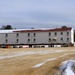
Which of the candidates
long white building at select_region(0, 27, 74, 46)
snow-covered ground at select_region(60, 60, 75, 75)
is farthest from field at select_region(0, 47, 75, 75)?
long white building at select_region(0, 27, 74, 46)

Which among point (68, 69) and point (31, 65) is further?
point (31, 65)

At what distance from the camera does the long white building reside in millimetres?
129250

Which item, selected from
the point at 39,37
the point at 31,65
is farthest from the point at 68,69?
the point at 39,37

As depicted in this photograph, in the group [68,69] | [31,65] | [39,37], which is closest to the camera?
[68,69]

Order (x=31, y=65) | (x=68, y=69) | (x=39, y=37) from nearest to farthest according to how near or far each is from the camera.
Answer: (x=68, y=69) < (x=31, y=65) < (x=39, y=37)

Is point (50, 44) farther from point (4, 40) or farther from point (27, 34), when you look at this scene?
point (4, 40)

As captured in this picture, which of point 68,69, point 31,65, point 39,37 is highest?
point 39,37

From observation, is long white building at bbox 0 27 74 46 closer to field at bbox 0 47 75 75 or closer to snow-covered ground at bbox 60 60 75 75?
field at bbox 0 47 75 75

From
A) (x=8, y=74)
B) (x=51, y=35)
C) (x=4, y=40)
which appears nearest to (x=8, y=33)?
(x=4, y=40)

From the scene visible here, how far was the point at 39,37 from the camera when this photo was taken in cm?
13162

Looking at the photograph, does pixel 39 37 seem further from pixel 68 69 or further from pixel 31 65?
pixel 68 69

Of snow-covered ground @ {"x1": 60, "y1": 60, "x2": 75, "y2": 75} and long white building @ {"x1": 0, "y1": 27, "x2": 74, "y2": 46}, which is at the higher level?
long white building @ {"x1": 0, "y1": 27, "x2": 74, "y2": 46}

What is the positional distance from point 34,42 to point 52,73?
11898cm

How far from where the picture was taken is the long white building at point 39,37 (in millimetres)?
129250
